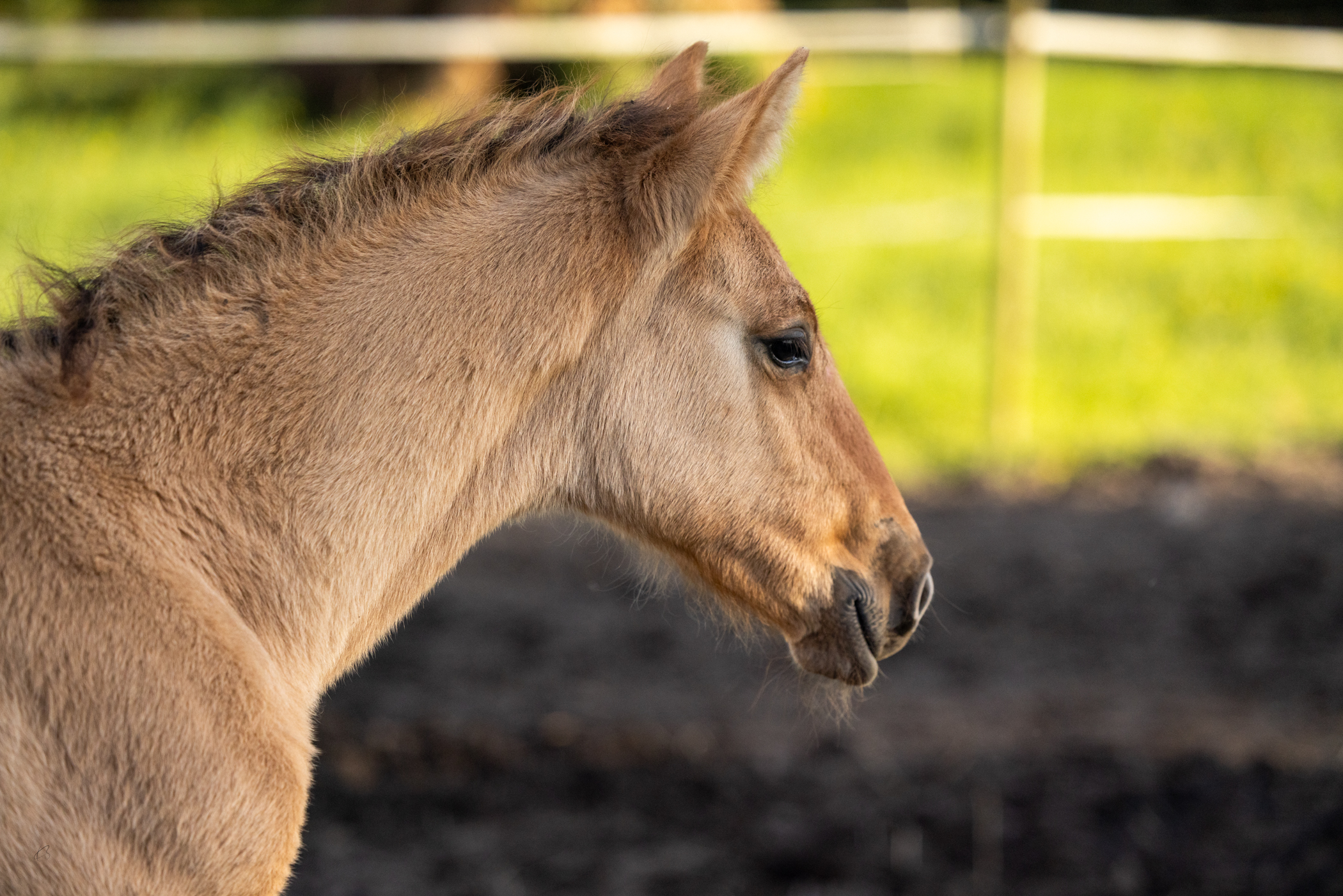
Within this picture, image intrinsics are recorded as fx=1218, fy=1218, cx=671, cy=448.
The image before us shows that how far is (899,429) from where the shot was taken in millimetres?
7668

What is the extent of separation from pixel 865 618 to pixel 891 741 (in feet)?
7.35

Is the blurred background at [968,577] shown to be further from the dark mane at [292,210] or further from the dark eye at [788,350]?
the dark eye at [788,350]

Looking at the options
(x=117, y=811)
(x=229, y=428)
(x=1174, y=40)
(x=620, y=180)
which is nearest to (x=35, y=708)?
(x=117, y=811)

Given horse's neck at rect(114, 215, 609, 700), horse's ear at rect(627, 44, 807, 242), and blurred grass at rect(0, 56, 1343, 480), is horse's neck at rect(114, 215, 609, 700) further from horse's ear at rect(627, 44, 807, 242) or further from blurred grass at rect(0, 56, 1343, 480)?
blurred grass at rect(0, 56, 1343, 480)

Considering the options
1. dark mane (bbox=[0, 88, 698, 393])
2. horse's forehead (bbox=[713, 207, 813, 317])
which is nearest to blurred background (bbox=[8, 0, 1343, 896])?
dark mane (bbox=[0, 88, 698, 393])

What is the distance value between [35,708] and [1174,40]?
26.5ft

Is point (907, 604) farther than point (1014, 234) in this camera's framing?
No

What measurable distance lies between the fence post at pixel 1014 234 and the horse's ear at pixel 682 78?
17.3 feet

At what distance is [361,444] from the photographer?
205cm

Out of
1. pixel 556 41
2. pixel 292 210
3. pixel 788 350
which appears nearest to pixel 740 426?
pixel 788 350

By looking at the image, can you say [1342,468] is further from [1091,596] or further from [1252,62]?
[1252,62]

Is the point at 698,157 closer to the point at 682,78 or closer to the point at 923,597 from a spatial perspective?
the point at 682,78

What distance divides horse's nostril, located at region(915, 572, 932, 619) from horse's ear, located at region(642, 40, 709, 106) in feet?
3.54

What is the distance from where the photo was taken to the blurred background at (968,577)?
3.90 metres
